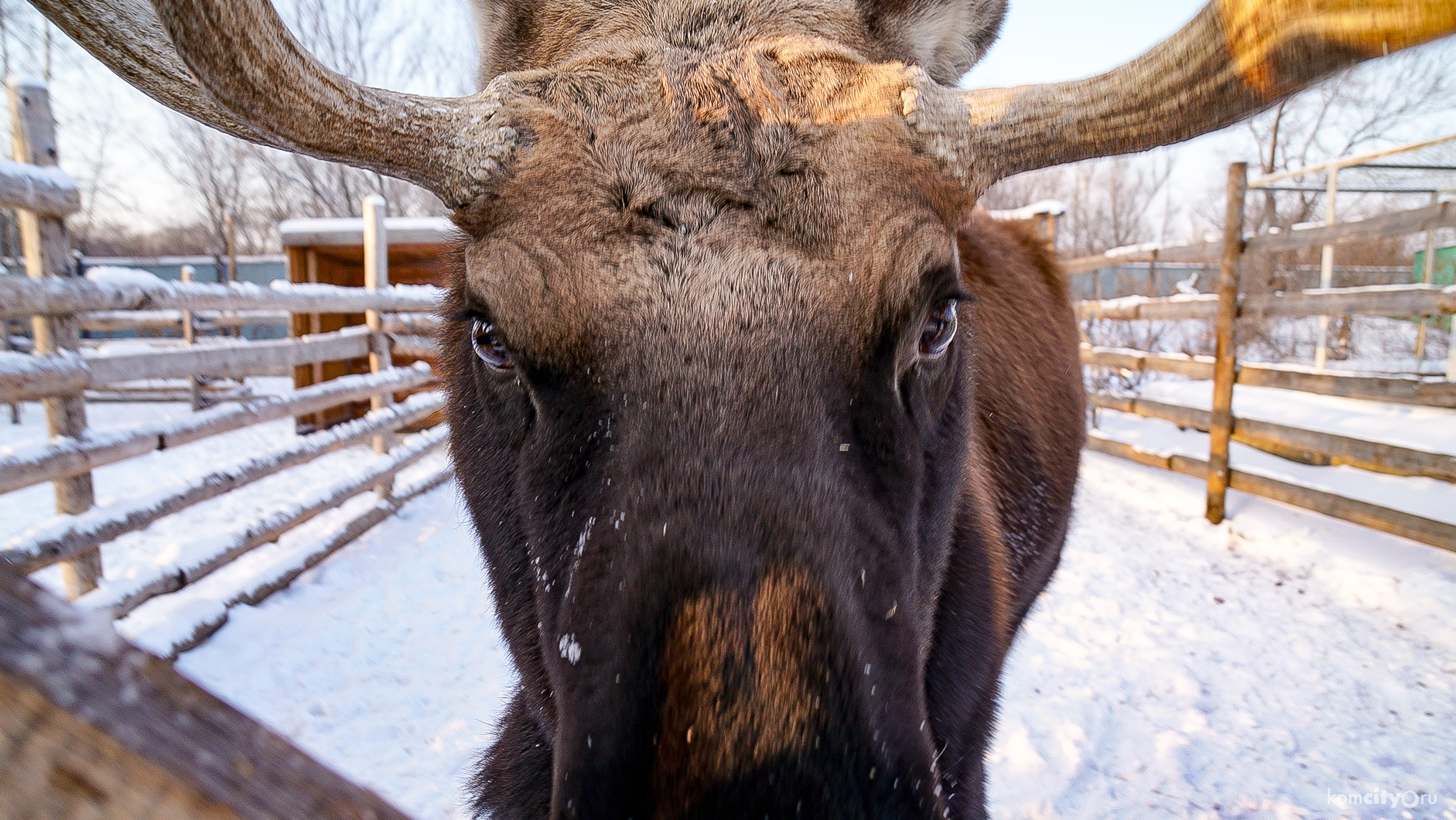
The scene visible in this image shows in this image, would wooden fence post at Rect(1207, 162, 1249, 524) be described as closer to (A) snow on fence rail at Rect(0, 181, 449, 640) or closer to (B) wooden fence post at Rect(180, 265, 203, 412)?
(A) snow on fence rail at Rect(0, 181, 449, 640)

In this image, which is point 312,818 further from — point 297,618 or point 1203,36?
point 297,618

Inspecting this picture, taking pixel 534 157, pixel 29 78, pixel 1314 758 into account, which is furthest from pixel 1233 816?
pixel 29 78

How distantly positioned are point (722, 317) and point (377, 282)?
26.0ft

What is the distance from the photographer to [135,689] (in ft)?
1.49

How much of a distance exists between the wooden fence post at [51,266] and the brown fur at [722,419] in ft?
11.4

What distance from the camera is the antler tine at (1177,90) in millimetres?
1134

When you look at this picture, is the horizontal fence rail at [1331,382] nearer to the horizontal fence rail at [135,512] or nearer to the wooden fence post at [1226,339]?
the wooden fence post at [1226,339]

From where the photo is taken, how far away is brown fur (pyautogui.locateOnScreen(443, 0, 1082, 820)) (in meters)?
1.07

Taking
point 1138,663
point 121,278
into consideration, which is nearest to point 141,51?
point 121,278

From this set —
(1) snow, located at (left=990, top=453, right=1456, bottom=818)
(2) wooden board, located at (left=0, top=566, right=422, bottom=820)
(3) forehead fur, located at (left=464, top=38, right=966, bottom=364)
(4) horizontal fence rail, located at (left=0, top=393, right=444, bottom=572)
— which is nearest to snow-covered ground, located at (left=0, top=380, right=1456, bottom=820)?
(1) snow, located at (left=990, top=453, right=1456, bottom=818)

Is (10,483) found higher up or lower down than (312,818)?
lower down

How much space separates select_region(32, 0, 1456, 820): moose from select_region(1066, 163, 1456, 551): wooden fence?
5.65 meters

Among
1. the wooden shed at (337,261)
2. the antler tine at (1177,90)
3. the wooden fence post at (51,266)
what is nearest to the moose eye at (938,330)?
the antler tine at (1177,90)

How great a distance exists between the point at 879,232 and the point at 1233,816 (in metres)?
3.68
